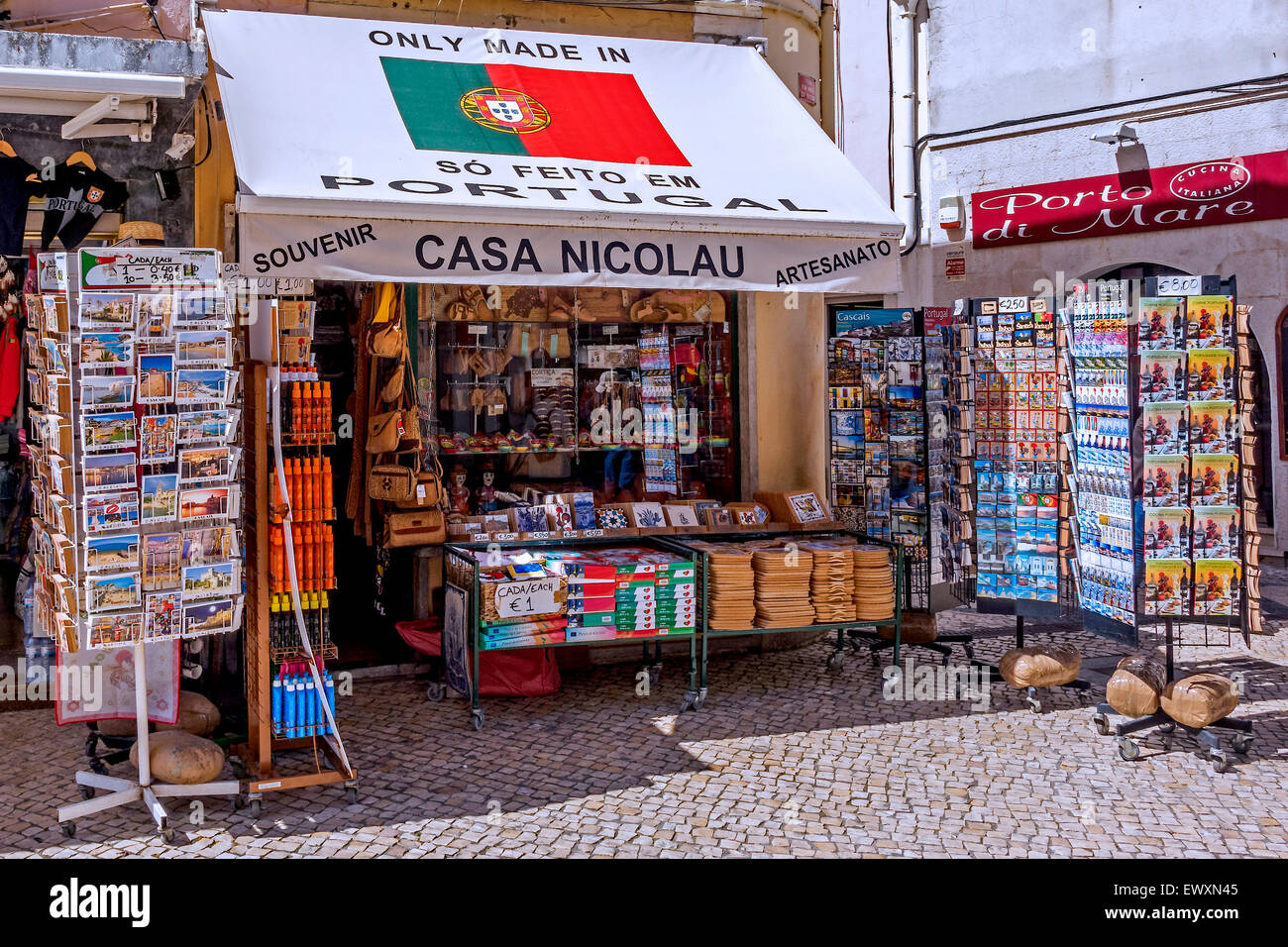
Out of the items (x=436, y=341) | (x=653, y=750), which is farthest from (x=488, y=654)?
(x=436, y=341)

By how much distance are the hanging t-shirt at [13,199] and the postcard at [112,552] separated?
2429 millimetres

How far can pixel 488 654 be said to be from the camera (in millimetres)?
6832

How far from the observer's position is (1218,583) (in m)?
6.19

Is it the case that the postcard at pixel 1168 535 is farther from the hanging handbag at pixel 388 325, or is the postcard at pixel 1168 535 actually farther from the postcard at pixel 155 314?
the postcard at pixel 155 314

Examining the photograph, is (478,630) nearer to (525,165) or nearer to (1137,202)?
(525,165)

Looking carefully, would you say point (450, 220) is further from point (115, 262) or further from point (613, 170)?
point (115, 262)

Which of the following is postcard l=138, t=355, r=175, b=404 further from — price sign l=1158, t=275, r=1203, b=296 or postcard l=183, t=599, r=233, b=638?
price sign l=1158, t=275, r=1203, b=296

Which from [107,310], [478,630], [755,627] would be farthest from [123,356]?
[755,627]

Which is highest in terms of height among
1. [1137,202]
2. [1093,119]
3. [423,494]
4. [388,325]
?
[1093,119]

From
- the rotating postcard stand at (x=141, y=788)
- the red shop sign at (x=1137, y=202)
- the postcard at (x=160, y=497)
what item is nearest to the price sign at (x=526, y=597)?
the rotating postcard stand at (x=141, y=788)

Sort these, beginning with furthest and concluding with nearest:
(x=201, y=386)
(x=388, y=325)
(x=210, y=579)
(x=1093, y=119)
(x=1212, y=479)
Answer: (x=1093, y=119) → (x=388, y=325) → (x=1212, y=479) → (x=210, y=579) → (x=201, y=386)

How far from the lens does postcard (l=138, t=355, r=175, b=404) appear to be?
4.80 m

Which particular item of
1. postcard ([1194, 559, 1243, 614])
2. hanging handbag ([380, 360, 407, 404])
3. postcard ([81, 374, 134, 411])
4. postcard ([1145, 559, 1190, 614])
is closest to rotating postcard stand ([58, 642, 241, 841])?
postcard ([81, 374, 134, 411])

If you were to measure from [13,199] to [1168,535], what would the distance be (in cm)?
630
